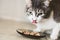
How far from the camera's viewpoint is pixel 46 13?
1043 mm

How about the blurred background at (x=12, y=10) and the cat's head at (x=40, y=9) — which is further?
the blurred background at (x=12, y=10)

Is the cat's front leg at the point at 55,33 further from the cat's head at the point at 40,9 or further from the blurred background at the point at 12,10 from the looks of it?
the blurred background at the point at 12,10

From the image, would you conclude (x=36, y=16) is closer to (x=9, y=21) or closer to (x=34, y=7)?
(x=34, y=7)

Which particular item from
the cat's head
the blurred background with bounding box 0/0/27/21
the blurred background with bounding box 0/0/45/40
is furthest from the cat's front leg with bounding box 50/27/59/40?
the blurred background with bounding box 0/0/27/21

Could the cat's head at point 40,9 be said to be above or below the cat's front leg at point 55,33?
above

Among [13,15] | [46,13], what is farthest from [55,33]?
[13,15]

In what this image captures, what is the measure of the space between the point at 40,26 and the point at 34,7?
18 centimetres

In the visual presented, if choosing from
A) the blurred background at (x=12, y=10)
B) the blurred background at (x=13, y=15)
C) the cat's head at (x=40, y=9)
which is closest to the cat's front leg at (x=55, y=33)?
the cat's head at (x=40, y=9)

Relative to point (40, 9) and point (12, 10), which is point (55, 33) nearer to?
point (40, 9)

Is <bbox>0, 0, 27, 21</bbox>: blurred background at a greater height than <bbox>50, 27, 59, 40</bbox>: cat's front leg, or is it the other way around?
<bbox>0, 0, 27, 21</bbox>: blurred background

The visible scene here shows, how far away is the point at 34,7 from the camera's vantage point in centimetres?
107

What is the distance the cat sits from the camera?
1041 millimetres

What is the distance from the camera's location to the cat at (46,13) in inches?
41.0

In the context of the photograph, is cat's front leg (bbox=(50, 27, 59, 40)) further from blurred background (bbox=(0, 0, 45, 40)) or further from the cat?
blurred background (bbox=(0, 0, 45, 40))
